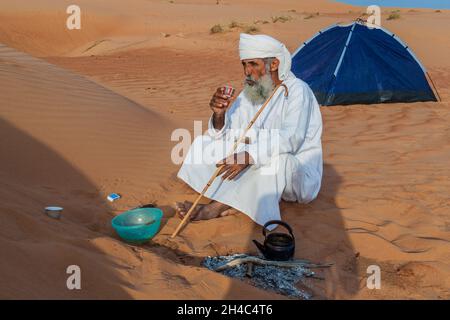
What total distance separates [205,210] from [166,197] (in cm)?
65

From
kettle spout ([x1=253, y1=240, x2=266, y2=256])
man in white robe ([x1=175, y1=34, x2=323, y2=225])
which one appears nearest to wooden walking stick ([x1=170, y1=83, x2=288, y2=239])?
man in white robe ([x1=175, y1=34, x2=323, y2=225])

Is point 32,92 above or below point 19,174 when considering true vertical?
above

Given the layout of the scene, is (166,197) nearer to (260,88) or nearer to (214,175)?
(214,175)

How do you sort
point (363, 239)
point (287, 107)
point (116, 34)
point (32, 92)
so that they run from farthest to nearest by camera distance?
1. point (116, 34)
2. point (32, 92)
3. point (287, 107)
4. point (363, 239)

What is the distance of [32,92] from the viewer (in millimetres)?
5410

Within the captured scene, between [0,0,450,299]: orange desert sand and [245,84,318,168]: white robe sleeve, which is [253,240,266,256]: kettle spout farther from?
[245,84,318,168]: white robe sleeve

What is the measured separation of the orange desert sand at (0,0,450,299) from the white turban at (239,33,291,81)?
1134mm

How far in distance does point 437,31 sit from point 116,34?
1327 centimetres

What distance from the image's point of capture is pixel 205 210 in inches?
147

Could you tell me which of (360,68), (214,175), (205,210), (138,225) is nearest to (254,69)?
(214,175)
